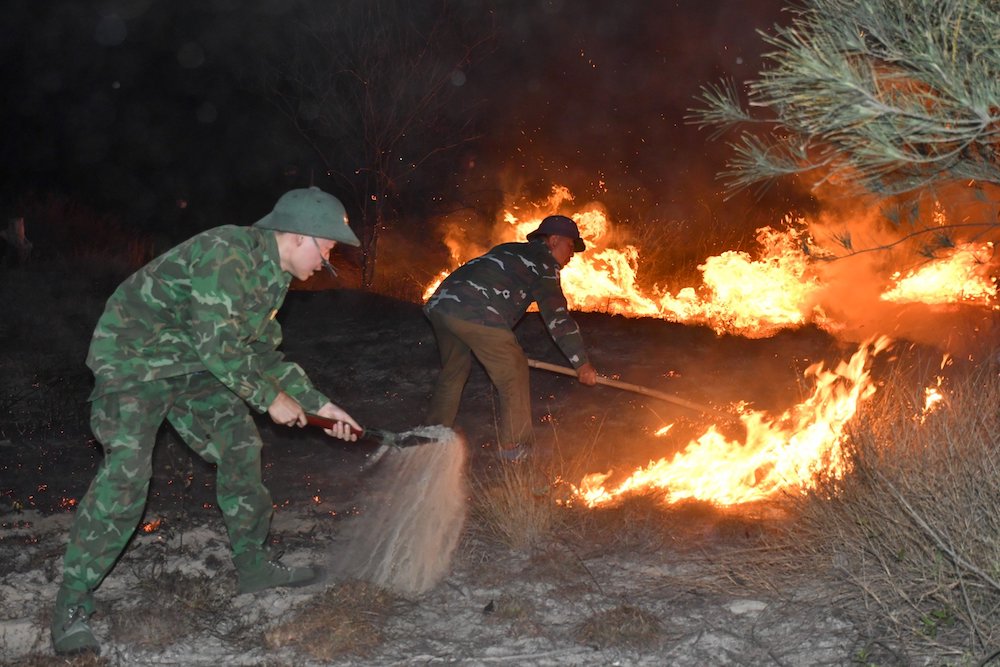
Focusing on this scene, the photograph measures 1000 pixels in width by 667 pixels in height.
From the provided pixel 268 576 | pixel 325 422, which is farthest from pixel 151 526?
pixel 325 422

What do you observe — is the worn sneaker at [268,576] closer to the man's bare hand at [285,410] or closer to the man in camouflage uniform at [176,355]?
the man in camouflage uniform at [176,355]

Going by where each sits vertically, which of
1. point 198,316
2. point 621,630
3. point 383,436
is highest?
point 198,316

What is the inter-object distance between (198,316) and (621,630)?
229cm

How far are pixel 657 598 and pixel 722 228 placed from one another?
33.0 ft

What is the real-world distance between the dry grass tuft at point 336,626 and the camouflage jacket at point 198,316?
99cm

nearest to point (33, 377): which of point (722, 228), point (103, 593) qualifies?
point (103, 593)

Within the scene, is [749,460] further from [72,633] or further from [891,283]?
[891,283]

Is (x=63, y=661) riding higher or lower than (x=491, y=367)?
lower

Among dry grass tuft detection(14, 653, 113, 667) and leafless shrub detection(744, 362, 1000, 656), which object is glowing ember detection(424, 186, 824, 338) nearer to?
leafless shrub detection(744, 362, 1000, 656)

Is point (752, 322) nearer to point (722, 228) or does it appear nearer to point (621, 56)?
point (722, 228)

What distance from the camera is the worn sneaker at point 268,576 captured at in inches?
190

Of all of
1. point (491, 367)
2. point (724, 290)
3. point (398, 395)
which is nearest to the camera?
point (491, 367)

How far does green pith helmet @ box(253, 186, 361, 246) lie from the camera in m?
4.35

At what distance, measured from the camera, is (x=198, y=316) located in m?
4.20
